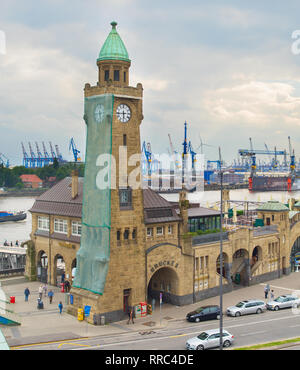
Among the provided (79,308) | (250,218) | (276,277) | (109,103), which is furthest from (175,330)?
(250,218)

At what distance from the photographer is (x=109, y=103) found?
44.8 m

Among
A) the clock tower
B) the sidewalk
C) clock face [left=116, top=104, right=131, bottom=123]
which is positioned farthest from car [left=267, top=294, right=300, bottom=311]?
clock face [left=116, top=104, right=131, bottom=123]

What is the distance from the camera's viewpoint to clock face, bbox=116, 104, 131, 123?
149 feet

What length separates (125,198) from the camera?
151 feet

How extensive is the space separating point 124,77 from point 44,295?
25.0 meters

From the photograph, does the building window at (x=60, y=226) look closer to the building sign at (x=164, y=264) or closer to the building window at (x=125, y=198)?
the building window at (x=125, y=198)

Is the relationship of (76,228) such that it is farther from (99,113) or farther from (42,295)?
(99,113)

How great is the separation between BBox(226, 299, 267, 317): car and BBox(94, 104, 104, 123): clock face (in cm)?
2220

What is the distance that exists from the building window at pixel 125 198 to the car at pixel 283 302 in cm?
1787

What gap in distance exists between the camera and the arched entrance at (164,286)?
50.4m

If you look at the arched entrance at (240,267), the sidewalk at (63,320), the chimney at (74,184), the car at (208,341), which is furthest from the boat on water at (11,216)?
the car at (208,341)

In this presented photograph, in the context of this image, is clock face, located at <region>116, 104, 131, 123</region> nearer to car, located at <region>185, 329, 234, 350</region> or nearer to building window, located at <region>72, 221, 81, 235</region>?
building window, located at <region>72, 221, 81, 235</region>
